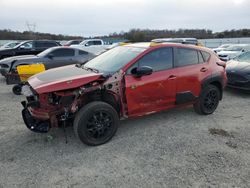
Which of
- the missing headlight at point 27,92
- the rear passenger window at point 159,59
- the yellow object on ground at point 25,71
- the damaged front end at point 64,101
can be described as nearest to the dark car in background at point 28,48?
the yellow object on ground at point 25,71

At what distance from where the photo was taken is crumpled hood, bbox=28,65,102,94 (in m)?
3.69

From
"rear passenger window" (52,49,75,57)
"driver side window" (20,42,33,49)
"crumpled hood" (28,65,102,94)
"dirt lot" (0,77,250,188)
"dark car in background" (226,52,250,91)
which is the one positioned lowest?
"dirt lot" (0,77,250,188)

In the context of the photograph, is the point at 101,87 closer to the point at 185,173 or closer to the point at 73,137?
the point at 73,137

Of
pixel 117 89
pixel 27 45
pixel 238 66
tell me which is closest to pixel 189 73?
pixel 117 89

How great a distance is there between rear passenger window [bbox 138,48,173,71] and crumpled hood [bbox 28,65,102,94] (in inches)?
37.2

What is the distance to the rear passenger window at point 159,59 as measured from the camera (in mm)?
4398

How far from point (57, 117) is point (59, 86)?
0.52 meters

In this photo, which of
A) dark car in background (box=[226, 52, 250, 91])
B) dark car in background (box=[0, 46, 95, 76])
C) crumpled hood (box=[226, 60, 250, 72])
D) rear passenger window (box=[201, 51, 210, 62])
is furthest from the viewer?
dark car in background (box=[0, 46, 95, 76])

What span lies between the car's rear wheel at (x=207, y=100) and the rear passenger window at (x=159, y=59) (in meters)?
1.16

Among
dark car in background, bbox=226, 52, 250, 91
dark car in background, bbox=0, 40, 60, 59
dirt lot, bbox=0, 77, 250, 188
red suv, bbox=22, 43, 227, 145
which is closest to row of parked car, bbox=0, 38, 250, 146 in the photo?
red suv, bbox=22, 43, 227, 145

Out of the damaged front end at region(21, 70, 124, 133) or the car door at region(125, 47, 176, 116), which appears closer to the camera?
the damaged front end at region(21, 70, 124, 133)

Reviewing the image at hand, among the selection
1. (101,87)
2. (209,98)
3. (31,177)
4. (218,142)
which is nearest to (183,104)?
(209,98)

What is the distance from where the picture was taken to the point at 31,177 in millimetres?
3174

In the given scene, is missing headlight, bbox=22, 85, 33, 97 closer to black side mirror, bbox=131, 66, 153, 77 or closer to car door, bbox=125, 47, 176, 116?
car door, bbox=125, 47, 176, 116
